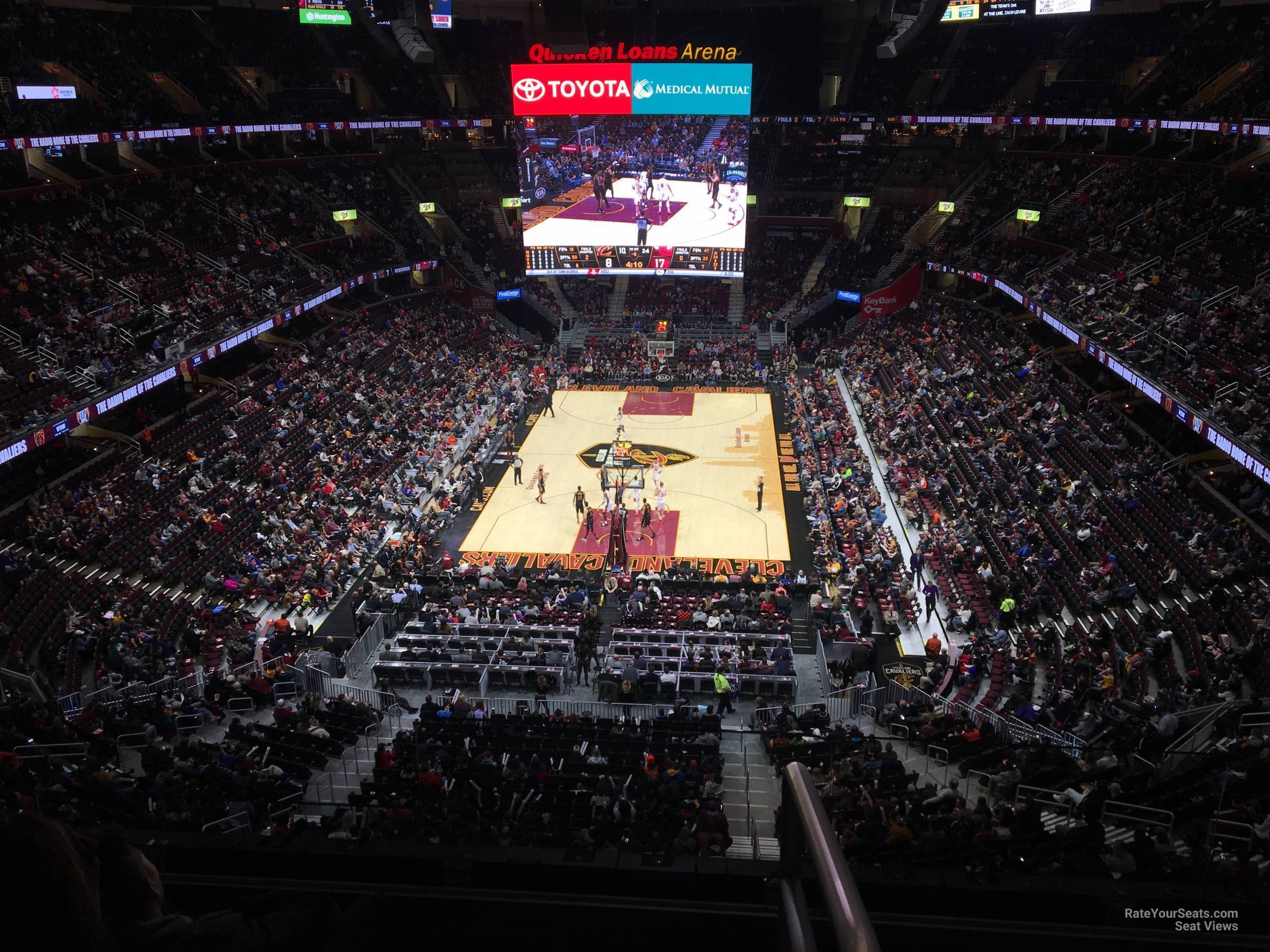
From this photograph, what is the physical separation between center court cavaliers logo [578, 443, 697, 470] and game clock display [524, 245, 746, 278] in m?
12.2

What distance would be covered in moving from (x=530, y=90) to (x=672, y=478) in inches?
835

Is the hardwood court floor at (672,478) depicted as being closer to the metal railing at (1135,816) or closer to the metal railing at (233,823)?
the metal railing at (1135,816)

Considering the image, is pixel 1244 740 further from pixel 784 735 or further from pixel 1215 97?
pixel 1215 97

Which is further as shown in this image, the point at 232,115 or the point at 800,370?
the point at 800,370

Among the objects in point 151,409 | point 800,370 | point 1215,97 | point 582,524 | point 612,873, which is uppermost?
point 1215,97

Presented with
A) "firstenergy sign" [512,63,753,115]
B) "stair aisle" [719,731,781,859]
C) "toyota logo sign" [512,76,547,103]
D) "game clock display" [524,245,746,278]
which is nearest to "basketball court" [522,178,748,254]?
"game clock display" [524,245,746,278]

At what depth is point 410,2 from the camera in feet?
149

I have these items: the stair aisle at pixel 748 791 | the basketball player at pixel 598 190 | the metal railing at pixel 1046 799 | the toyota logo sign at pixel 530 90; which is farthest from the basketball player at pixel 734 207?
the metal railing at pixel 1046 799

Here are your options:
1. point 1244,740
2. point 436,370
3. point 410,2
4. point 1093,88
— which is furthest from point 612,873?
point 410,2

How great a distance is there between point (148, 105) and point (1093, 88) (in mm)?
39838

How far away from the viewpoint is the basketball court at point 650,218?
43969mm

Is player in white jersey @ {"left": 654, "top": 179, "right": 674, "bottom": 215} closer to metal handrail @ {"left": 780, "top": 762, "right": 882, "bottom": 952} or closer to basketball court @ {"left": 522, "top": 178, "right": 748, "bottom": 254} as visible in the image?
basketball court @ {"left": 522, "top": 178, "right": 748, "bottom": 254}

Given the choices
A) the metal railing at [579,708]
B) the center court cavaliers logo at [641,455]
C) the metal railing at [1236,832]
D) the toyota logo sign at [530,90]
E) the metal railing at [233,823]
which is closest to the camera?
the metal railing at [1236,832]

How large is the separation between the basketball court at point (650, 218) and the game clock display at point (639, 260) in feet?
1.01
